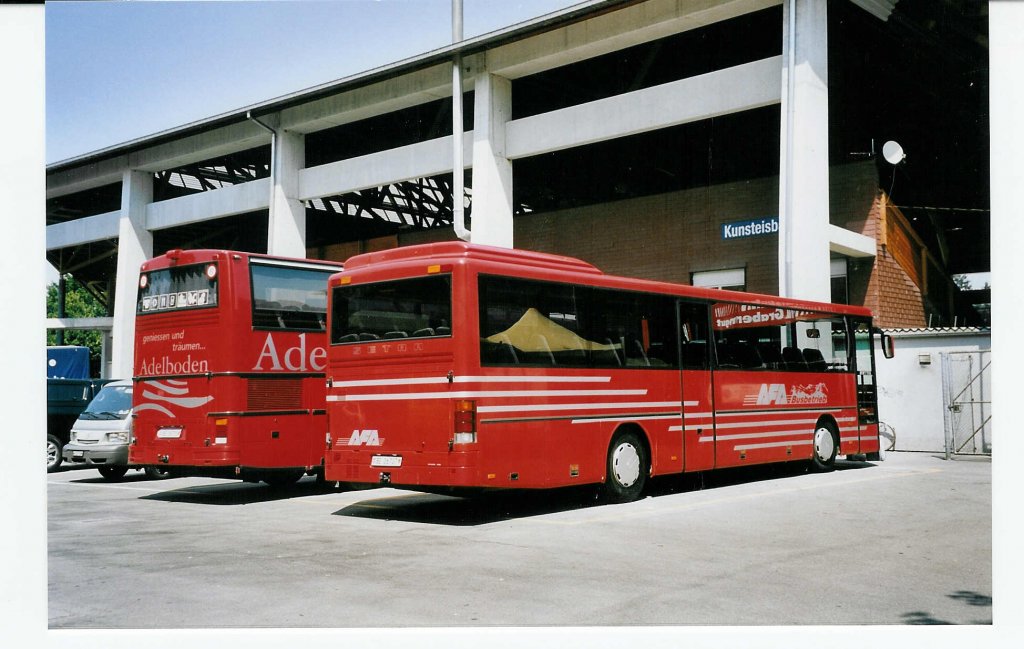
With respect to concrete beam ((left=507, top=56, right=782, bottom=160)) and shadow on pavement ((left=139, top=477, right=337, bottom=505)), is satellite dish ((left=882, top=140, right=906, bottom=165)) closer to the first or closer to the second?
concrete beam ((left=507, top=56, right=782, bottom=160))

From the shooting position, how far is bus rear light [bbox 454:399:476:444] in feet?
33.9

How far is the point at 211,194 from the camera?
24594mm

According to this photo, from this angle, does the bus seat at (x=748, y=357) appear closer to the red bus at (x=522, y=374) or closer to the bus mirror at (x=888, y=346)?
the red bus at (x=522, y=374)

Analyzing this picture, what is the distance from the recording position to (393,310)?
36.5 ft

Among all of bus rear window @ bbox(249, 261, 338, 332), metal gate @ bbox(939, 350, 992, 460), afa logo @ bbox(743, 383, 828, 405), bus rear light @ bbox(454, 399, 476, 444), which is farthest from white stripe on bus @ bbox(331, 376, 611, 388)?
metal gate @ bbox(939, 350, 992, 460)

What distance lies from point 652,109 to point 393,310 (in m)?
9.01

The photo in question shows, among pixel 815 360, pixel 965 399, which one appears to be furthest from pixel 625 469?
pixel 965 399

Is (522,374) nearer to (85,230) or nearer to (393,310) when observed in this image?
(393,310)

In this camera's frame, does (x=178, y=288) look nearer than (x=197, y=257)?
No

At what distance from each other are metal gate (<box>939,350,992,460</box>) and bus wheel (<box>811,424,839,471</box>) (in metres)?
2.29

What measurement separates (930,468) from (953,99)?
615 centimetres

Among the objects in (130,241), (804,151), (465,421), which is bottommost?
(465,421)
